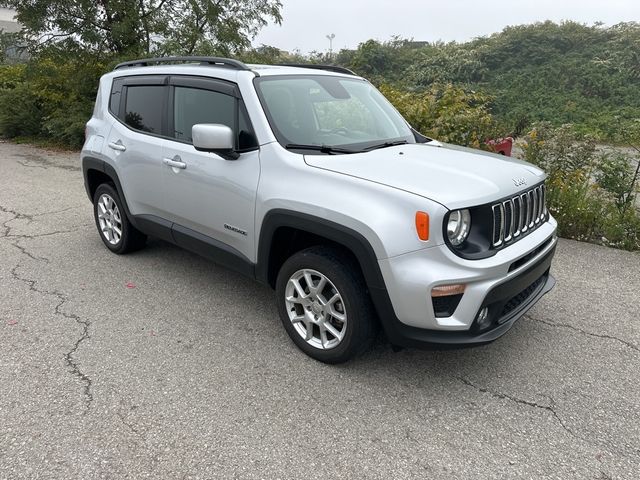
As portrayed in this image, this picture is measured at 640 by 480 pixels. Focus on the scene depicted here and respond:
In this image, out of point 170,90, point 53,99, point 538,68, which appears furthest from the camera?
point 538,68

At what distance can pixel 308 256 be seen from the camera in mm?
3020

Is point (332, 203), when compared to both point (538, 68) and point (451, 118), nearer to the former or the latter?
point (451, 118)

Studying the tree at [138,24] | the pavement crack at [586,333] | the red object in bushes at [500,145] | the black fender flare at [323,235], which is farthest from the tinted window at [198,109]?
the tree at [138,24]

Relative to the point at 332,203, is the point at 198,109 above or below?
above

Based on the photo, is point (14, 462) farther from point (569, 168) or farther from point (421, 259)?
point (569, 168)

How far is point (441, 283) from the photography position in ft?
8.27

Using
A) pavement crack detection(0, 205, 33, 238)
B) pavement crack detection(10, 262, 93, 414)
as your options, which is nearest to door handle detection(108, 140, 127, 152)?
pavement crack detection(10, 262, 93, 414)

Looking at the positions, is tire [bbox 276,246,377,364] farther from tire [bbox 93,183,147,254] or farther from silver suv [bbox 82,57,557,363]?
tire [bbox 93,183,147,254]

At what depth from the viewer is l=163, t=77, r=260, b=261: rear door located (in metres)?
3.35

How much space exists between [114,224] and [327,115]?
2671 mm

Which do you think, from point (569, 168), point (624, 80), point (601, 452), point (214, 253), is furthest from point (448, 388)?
point (624, 80)

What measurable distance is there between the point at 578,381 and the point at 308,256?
185cm

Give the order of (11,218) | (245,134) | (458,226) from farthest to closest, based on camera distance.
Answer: (11,218)
(245,134)
(458,226)

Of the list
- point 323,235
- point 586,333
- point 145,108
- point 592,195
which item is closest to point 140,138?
point 145,108
